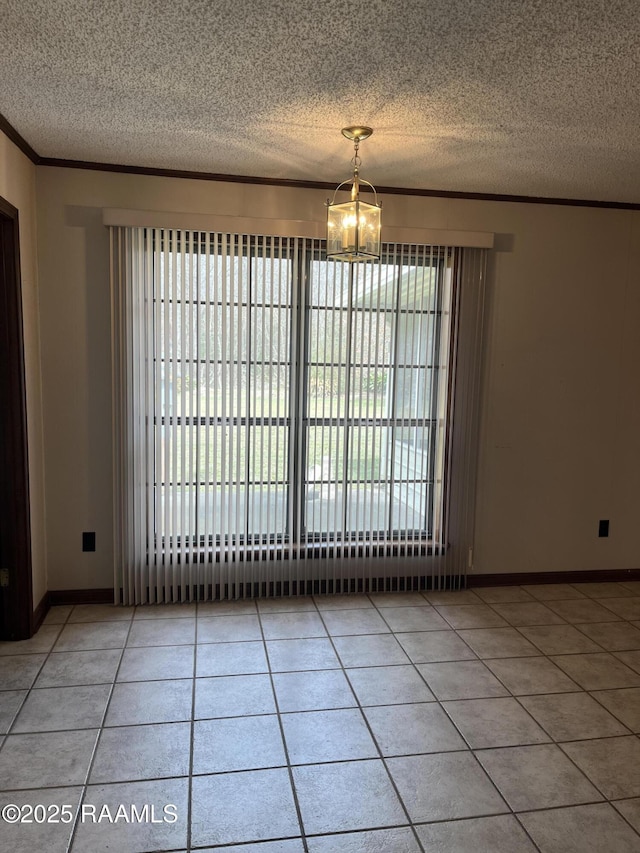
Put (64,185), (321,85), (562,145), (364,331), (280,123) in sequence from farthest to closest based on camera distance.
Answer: (364,331), (64,185), (562,145), (280,123), (321,85)

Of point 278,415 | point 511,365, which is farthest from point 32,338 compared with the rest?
point 511,365

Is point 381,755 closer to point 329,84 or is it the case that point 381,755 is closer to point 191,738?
point 191,738

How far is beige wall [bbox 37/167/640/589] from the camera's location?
326 cm

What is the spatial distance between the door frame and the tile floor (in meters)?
0.20

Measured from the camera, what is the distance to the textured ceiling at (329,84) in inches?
69.2

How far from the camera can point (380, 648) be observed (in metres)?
2.98

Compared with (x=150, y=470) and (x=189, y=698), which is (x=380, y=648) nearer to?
(x=189, y=698)

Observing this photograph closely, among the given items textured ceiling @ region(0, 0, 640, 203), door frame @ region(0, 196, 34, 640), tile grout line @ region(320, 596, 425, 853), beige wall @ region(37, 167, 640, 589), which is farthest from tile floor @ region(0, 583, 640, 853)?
textured ceiling @ region(0, 0, 640, 203)

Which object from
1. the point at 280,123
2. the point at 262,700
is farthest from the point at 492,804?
the point at 280,123

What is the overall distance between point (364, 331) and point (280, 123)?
4.20 feet

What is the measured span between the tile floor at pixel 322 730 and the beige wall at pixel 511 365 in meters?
0.61

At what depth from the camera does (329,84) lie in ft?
7.14

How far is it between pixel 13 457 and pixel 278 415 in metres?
1.41

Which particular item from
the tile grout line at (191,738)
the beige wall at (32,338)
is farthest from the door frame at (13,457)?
the tile grout line at (191,738)
